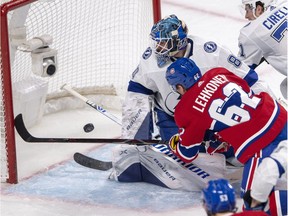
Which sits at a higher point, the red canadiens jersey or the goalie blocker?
the red canadiens jersey

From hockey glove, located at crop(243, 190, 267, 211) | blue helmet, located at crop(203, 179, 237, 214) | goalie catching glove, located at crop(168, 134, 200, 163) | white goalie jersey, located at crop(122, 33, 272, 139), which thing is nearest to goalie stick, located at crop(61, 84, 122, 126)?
white goalie jersey, located at crop(122, 33, 272, 139)

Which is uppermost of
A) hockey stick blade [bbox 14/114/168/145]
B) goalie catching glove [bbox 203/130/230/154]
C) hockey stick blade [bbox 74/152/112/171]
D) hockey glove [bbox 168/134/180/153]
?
hockey glove [bbox 168/134/180/153]

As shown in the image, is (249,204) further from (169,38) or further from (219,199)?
(169,38)

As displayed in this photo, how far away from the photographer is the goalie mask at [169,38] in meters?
4.04

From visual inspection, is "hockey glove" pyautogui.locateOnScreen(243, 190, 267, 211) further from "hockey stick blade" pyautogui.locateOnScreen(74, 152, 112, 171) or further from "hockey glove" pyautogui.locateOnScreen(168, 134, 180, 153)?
"hockey stick blade" pyautogui.locateOnScreen(74, 152, 112, 171)

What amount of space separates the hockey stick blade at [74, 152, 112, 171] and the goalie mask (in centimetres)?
63

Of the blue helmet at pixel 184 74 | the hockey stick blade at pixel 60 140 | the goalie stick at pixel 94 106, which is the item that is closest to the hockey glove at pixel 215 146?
the hockey stick blade at pixel 60 140

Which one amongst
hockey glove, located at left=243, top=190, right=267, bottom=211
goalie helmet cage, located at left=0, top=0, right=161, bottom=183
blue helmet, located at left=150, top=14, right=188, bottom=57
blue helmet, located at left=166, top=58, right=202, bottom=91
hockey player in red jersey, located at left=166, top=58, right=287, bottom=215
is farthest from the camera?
goalie helmet cage, located at left=0, top=0, right=161, bottom=183

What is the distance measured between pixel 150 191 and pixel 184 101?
2.14ft

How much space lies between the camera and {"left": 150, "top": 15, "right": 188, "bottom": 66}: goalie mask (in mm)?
4039

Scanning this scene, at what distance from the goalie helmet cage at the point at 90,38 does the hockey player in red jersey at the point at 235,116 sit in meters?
1.15

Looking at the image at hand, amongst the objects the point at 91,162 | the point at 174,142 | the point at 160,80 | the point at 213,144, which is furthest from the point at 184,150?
the point at 91,162

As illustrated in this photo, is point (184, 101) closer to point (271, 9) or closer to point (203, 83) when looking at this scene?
point (203, 83)

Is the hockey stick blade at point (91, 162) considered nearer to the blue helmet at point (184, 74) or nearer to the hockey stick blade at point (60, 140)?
the hockey stick blade at point (60, 140)
